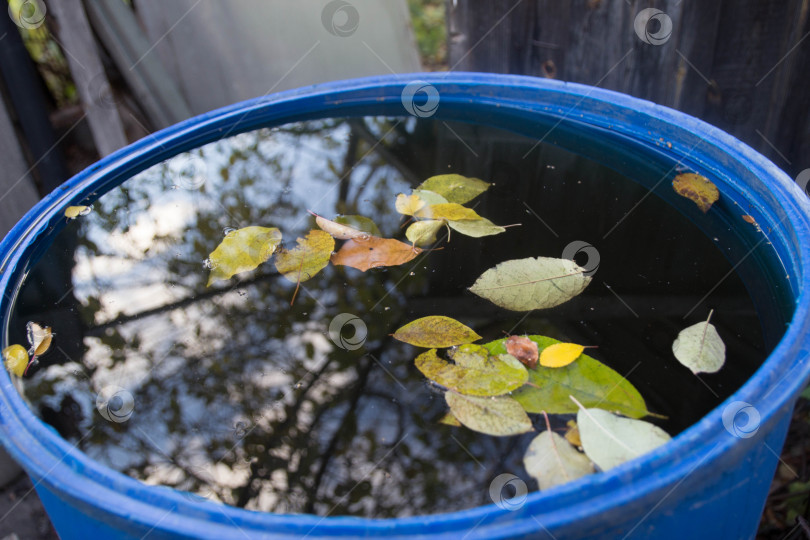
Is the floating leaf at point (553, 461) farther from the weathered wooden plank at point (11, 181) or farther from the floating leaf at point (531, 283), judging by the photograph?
the weathered wooden plank at point (11, 181)

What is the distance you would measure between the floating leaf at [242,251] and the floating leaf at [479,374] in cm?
34

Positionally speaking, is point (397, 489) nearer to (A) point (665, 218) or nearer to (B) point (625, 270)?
(B) point (625, 270)

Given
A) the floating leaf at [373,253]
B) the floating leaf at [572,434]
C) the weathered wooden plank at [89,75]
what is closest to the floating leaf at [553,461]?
the floating leaf at [572,434]

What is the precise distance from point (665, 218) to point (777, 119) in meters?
0.75

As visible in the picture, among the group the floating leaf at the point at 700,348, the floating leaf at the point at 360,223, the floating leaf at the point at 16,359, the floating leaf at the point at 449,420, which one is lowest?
the floating leaf at the point at 16,359

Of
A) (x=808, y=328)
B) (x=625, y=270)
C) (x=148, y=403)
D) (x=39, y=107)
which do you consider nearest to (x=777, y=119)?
(x=625, y=270)

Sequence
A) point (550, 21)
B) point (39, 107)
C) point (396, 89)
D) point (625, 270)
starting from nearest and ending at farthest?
point (625, 270) → point (396, 89) → point (550, 21) → point (39, 107)

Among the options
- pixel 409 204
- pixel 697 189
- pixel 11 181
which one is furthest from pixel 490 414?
pixel 11 181

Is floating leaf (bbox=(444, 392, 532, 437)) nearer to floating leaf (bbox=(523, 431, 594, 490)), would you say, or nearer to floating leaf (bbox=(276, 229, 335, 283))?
floating leaf (bbox=(523, 431, 594, 490))

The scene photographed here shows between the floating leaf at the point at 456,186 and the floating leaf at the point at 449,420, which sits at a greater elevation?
the floating leaf at the point at 456,186

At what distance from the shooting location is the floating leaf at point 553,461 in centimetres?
61

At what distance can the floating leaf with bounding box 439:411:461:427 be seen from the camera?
0.68 metres

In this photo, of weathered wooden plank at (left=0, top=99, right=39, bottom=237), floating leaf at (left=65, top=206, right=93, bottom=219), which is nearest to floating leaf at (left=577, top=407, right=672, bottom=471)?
floating leaf at (left=65, top=206, right=93, bottom=219)

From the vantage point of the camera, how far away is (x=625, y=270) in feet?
2.84
